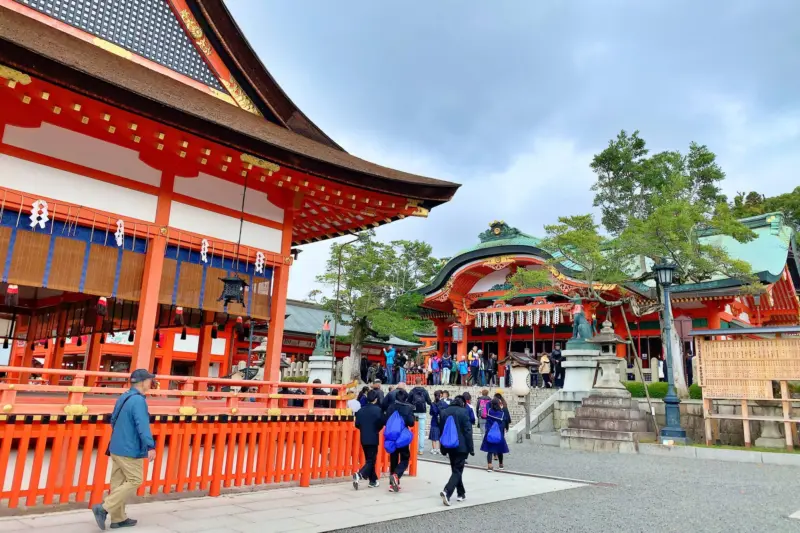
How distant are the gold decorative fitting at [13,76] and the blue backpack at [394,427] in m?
5.93

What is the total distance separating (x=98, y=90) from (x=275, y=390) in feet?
14.6

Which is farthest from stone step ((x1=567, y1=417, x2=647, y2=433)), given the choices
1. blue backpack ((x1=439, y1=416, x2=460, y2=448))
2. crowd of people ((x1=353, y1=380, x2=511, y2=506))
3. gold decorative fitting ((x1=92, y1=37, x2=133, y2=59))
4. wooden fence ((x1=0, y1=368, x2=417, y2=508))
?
gold decorative fitting ((x1=92, y1=37, x2=133, y2=59))

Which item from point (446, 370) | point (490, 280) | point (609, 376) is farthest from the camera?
point (490, 280)

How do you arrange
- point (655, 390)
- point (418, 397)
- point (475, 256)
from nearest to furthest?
point (418, 397) → point (655, 390) → point (475, 256)

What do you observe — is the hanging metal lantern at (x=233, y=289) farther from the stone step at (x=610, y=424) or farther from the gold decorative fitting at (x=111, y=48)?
the stone step at (x=610, y=424)

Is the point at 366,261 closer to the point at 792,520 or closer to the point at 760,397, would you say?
the point at 760,397

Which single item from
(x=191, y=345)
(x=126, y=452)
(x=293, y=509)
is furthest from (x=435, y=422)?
(x=191, y=345)

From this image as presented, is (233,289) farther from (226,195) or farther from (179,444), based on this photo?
(179,444)

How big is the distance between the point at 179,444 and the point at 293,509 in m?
1.64

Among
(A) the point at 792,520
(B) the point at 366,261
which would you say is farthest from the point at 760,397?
(B) the point at 366,261

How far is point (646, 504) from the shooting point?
701 centimetres

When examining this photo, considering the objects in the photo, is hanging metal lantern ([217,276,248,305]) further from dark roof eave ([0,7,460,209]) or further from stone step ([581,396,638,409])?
stone step ([581,396,638,409])

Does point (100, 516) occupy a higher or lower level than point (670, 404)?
lower

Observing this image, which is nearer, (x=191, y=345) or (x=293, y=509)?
(x=293, y=509)
